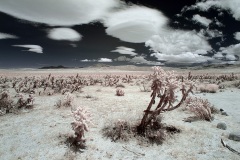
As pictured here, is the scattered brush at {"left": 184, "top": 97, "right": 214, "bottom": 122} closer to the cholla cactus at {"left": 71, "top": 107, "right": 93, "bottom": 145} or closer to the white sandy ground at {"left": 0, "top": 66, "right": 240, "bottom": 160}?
the white sandy ground at {"left": 0, "top": 66, "right": 240, "bottom": 160}

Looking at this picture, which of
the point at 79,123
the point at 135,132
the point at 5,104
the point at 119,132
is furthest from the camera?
the point at 5,104

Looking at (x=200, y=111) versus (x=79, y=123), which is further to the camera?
(x=200, y=111)

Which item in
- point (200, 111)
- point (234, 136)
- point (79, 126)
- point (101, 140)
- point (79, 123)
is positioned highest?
point (79, 123)

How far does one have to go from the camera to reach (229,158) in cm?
634

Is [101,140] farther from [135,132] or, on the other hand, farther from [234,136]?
[234,136]

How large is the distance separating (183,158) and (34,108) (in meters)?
8.15

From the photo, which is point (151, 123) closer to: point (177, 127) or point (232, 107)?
point (177, 127)

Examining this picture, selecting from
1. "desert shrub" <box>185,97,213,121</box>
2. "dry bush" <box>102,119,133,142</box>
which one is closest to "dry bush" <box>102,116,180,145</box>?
"dry bush" <box>102,119,133,142</box>

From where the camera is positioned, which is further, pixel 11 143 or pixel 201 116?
pixel 201 116

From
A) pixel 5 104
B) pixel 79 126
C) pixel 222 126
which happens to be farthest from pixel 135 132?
pixel 5 104

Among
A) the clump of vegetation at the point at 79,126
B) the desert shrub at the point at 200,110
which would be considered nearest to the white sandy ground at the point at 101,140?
the clump of vegetation at the point at 79,126

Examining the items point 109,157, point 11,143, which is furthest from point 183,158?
point 11,143

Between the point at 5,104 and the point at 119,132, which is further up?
the point at 5,104

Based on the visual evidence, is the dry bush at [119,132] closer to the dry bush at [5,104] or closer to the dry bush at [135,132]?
the dry bush at [135,132]
